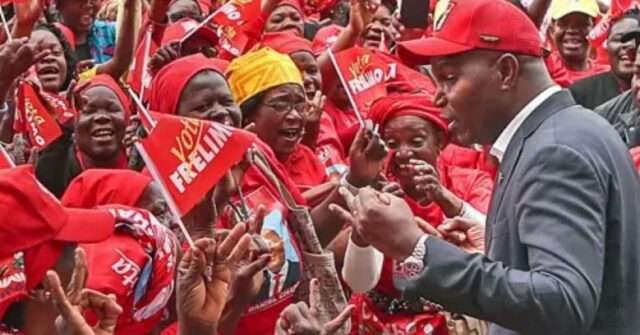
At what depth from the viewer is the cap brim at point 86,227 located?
14.0 ft

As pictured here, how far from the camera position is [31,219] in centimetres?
417

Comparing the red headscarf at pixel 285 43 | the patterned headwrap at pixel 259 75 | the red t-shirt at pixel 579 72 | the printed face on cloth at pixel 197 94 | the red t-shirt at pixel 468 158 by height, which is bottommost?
the red t-shirt at pixel 579 72

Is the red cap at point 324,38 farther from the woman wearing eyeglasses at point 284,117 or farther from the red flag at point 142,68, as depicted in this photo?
the woman wearing eyeglasses at point 284,117

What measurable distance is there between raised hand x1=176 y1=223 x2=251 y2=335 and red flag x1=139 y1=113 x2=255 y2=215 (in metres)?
0.71

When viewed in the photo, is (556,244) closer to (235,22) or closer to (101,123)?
(101,123)

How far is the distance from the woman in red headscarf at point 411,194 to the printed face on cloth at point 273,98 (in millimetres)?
366

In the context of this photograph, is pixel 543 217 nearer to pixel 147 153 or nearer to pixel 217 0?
pixel 147 153

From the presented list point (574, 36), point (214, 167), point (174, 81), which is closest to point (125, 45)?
point (174, 81)

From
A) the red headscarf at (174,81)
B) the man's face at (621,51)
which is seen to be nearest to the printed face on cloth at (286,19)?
the man's face at (621,51)

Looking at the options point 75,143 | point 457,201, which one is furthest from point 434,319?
point 75,143

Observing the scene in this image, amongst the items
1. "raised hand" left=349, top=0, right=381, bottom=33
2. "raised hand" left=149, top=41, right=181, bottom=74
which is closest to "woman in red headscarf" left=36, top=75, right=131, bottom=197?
"raised hand" left=149, top=41, right=181, bottom=74

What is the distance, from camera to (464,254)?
3.61 metres

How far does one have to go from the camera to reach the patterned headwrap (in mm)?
6680

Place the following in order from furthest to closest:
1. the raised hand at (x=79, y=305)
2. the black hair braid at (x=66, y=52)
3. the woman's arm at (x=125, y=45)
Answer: the black hair braid at (x=66, y=52), the woman's arm at (x=125, y=45), the raised hand at (x=79, y=305)
